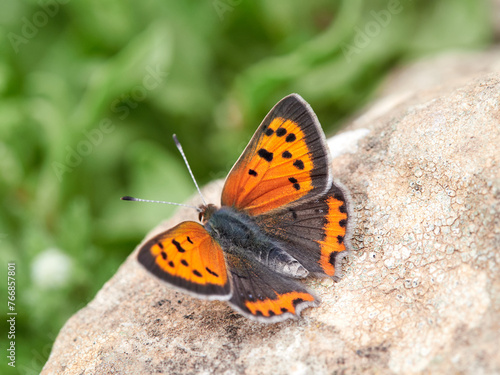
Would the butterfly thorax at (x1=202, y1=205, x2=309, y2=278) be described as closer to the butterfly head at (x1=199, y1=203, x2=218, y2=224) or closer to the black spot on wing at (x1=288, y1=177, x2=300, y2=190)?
the butterfly head at (x1=199, y1=203, x2=218, y2=224)

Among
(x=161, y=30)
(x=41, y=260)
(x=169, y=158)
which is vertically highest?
(x=161, y=30)

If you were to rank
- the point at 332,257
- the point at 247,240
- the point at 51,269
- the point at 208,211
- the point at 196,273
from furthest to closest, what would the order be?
1. the point at 51,269
2. the point at 208,211
3. the point at 247,240
4. the point at 332,257
5. the point at 196,273

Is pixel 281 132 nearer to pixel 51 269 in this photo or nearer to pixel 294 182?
pixel 294 182

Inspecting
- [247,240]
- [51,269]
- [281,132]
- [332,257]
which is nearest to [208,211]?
[247,240]

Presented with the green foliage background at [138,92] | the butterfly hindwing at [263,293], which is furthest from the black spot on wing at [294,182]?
the green foliage background at [138,92]

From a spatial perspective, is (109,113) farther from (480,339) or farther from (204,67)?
(480,339)

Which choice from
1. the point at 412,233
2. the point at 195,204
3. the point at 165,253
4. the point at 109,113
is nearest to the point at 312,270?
the point at 412,233
